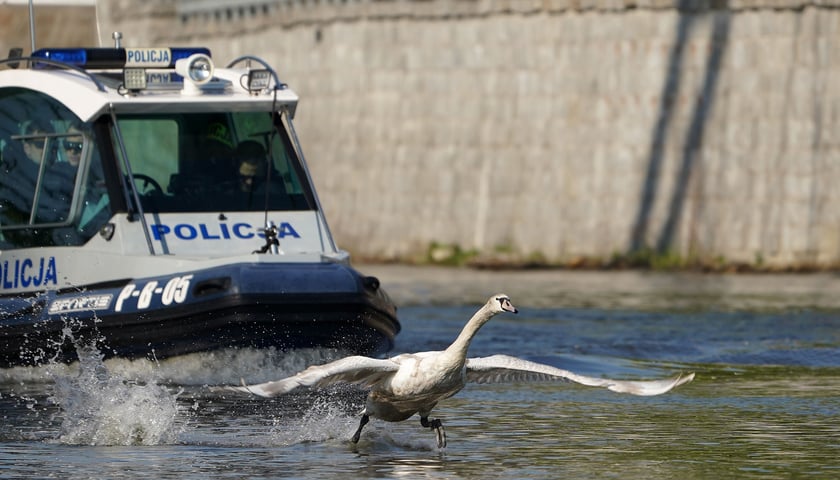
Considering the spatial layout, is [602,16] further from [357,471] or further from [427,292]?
[357,471]

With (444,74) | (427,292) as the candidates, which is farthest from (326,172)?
(427,292)

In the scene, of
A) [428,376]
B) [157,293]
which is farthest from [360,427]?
[157,293]

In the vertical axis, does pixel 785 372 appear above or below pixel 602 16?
below

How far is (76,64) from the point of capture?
594 inches

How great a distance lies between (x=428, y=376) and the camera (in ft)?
34.0

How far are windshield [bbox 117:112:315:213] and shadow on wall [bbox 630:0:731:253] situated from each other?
471 inches

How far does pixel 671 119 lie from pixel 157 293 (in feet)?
45.9

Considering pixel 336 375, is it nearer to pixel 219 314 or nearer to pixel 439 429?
pixel 439 429

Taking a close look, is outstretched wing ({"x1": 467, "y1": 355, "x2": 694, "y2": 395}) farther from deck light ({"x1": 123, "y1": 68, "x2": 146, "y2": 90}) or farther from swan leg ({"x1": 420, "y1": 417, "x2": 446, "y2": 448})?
deck light ({"x1": 123, "y1": 68, "x2": 146, "y2": 90})

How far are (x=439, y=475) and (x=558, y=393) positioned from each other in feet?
13.7

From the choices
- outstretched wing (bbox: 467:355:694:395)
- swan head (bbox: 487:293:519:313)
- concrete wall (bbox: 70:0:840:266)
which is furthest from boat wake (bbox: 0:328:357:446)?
concrete wall (bbox: 70:0:840:266)

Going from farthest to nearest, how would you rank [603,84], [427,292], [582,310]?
[603,84], [427,292], [582,310]

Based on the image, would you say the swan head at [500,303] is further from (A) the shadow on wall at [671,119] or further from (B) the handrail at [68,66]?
(A) the shadow on wall at [671,119]

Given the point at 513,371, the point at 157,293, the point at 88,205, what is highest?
the point at 88,205
